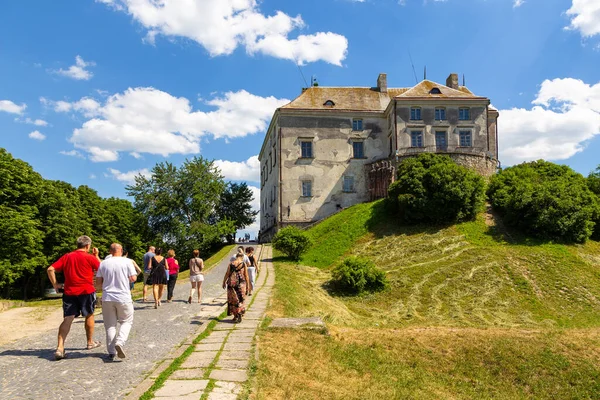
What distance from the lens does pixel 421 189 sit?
1214 inches

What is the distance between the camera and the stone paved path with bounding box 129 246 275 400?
253 inches

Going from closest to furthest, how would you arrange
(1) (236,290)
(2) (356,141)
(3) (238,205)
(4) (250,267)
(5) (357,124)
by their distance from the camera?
(1) (236,290) → (4) (250,267) → (2) (356,141) → (5) (357,124) → (3) (238,205)

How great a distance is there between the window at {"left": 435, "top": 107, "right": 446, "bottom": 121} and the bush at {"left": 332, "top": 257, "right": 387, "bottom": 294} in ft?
71.5

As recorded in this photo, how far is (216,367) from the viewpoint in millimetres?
7691

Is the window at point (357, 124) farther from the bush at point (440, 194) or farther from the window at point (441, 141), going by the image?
the bush at point (440, 194)

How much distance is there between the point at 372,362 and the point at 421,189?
22216 millimetres

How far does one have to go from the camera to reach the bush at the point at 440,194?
1198 inches

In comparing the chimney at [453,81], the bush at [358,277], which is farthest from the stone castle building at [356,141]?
the bush at [358,277]

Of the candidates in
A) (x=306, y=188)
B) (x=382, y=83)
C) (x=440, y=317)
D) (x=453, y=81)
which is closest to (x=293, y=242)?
(x=440, y=317)

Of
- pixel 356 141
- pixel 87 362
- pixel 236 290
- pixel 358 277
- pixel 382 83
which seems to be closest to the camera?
pixel 87 362

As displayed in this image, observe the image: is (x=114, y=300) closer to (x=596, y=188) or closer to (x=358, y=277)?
(x=358, y=277)

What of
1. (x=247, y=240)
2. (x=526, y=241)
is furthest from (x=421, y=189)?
(x=247, y=240)

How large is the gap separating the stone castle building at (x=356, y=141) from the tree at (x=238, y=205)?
11.4 metres

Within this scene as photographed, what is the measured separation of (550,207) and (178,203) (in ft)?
94.2
